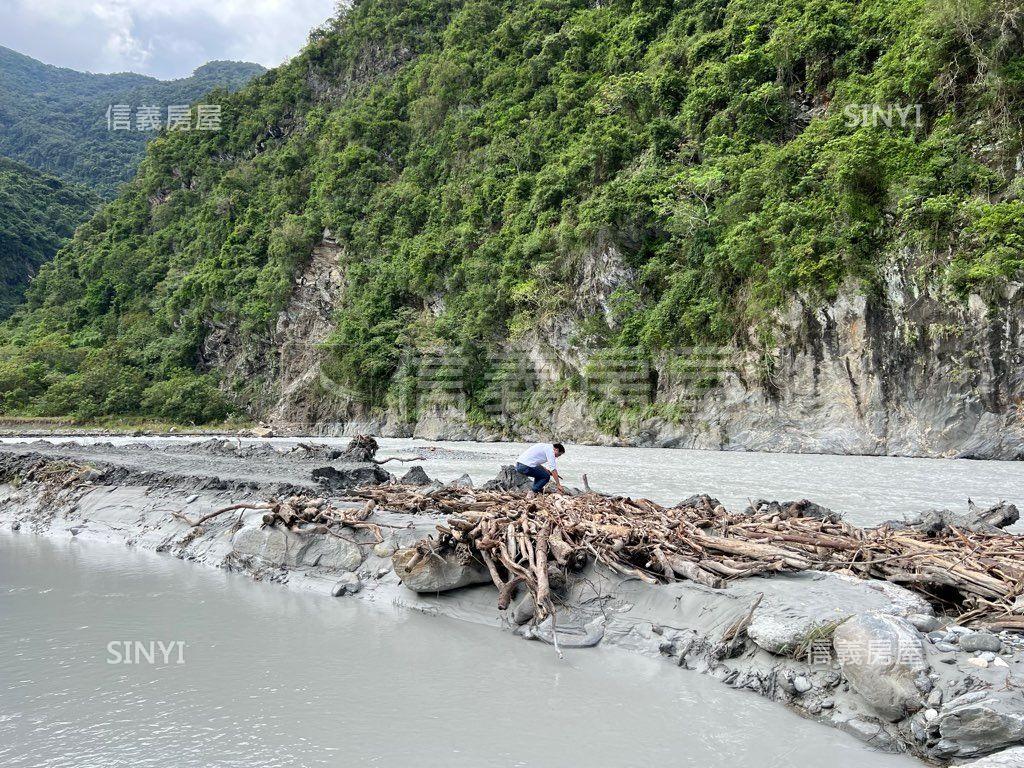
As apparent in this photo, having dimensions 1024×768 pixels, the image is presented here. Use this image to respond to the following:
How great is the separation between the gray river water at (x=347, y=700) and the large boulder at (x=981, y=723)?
328mm

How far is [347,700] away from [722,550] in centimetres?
390

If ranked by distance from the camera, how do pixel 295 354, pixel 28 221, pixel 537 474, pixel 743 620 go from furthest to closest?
pixel 28 221
pixel 295 354
pixel 537 474
pixel 743 620

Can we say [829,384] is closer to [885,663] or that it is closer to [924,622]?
[924,622]

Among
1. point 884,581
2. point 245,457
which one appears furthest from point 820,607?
point 245,457

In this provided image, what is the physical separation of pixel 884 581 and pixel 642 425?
25.3 metres

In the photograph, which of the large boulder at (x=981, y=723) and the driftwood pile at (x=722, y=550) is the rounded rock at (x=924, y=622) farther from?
the large boulder at (x=981, y=723)

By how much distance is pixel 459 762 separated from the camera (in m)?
3.78

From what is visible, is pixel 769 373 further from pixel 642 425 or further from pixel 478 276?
pixel 478 276

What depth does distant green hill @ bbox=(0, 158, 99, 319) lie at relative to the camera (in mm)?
78188

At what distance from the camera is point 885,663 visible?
406 cm

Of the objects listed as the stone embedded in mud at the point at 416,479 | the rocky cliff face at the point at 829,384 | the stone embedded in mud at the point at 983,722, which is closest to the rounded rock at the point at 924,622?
the stone embedded in mud at the point at 983,722

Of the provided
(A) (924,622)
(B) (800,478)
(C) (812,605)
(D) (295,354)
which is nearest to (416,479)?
(C) (812,605)

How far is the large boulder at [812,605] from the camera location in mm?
4754

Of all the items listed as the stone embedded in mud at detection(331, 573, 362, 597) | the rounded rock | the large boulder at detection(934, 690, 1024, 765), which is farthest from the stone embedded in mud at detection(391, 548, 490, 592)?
the large boulder at detection(934, 690, 1024, 765)
